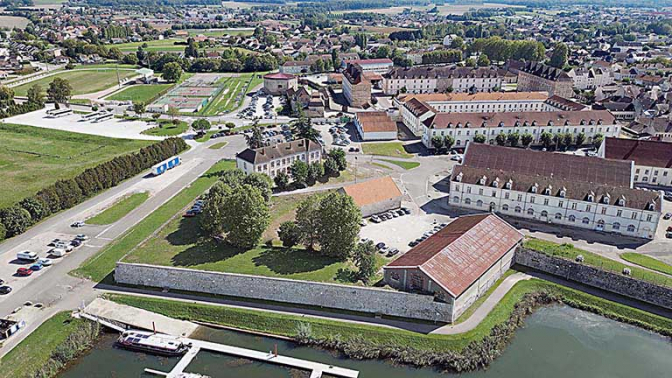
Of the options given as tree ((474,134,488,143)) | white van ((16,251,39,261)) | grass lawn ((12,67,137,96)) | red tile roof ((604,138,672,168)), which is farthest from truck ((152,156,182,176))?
grass lawn ((12,67,137,96))

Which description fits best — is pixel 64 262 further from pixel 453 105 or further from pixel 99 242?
pixel 453 105

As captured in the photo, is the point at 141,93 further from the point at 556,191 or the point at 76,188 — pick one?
the point at 556,191

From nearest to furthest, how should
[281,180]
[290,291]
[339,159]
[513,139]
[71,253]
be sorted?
[290,291], [71,253], [281,180], [339,159], [513,139]

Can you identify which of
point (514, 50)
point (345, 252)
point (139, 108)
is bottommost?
point (345, 252)

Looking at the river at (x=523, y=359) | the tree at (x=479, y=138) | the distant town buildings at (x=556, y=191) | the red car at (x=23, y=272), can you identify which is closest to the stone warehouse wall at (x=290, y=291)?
the river at (x=523, y=359)

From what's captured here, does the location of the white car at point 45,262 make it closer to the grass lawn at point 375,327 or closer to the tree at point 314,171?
the grass lawn at point 375,327

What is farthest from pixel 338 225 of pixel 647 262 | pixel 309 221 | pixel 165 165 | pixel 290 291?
pixel 165 165

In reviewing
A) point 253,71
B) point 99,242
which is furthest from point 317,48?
point 99,242
